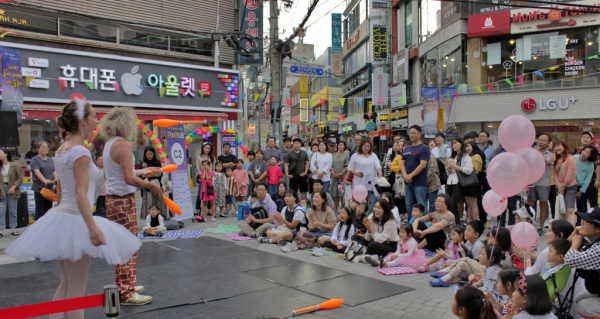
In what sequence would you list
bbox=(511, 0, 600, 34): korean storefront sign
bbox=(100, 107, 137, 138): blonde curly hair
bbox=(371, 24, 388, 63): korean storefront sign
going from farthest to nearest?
bbox=(371, 24, 388, 63): korean storefront sign → bbox=(511, 0, 600, 34): korean storefront sign → bbox=(100, 107, 137, 138): blonde curly hair

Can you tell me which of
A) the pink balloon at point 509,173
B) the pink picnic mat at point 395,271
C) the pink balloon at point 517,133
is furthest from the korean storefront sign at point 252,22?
the pink balloon at point 509,173

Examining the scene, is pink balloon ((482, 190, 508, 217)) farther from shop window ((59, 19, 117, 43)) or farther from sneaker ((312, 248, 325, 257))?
shop window ((59, 19, 117, 43))

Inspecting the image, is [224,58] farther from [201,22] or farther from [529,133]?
[529,133]

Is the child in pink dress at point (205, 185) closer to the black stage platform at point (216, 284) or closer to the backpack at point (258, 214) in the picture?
the backpack at point (258, 214)

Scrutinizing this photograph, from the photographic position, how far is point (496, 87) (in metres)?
Answer: 20.7

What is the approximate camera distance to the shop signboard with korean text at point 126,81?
11992 mm

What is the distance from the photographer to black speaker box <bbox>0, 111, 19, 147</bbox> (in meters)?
7.96

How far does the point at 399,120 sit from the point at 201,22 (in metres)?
16.9

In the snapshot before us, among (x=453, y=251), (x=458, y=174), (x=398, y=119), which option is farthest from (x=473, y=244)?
(x=398, y=119)

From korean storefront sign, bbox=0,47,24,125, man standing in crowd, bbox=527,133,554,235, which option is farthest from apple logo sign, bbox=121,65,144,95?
man standing in crowd, bbox=527,133,554,235

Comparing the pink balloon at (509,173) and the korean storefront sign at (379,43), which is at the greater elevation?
the korean storefront sign at (379,43)

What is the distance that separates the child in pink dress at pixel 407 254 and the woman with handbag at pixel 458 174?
2.24 meters

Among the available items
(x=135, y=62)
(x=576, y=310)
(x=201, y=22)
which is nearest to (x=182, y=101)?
(x=135, y=62)

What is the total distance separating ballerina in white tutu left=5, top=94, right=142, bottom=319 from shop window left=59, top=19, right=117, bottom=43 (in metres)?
11.0
